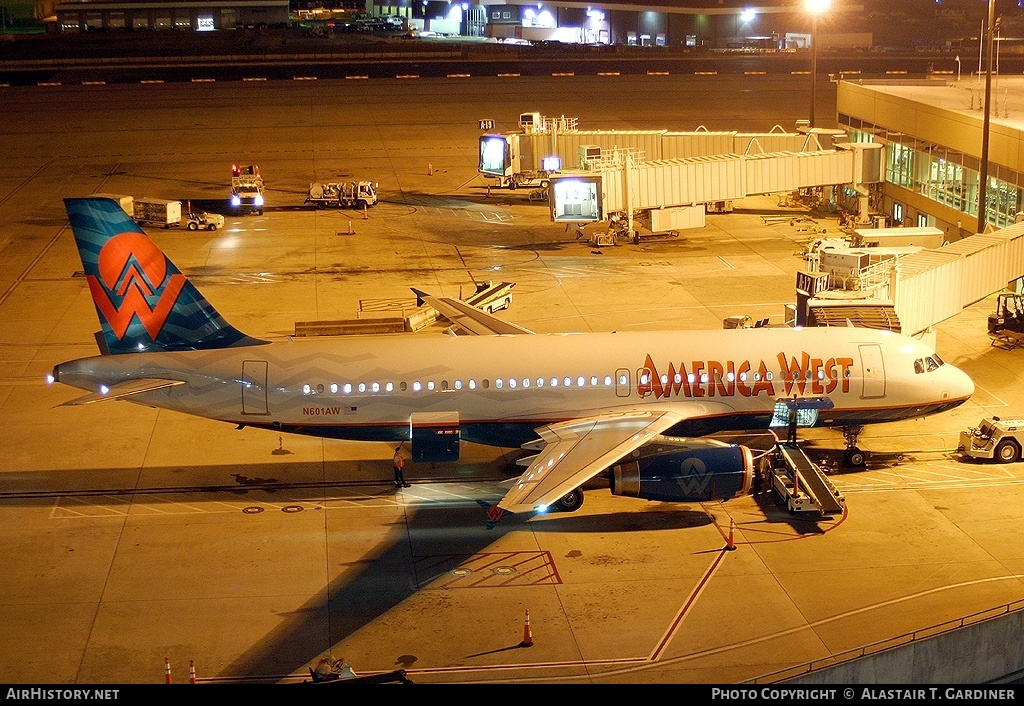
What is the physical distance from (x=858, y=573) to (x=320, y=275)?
128 feet

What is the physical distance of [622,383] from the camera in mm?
37219

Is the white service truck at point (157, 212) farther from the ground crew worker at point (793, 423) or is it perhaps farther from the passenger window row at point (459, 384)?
the ground crew worker at point (793, 423)

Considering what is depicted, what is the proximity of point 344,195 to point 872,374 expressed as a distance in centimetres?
5075

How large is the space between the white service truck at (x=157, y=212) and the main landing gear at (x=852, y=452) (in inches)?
1959

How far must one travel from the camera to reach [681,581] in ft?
103

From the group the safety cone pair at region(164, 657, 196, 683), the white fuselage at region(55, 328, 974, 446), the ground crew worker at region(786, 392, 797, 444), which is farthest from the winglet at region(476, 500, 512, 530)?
the ground crew worker at region(786, 392, 797, 444)

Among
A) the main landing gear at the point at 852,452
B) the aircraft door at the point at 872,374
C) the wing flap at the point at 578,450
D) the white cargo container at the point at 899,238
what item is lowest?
the main landing gear at the point at 852,452

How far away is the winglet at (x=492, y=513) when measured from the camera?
1184 inches

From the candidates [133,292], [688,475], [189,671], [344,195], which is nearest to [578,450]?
[688,475]

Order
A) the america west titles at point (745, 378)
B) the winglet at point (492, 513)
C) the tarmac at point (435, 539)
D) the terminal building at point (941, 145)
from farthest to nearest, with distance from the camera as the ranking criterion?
the terminal building at point (941, 145) → the america west titles at point (745, 378) → the winglet at point (492, 513) → the tarmac at point (435, 539)

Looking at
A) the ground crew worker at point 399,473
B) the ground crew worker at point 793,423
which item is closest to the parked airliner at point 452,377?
the ground crew worker at point 793,423

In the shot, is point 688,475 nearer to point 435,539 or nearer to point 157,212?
point 435,539

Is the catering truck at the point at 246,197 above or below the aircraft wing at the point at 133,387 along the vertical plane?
above

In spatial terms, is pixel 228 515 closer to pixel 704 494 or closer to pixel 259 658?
pixel 259 658
